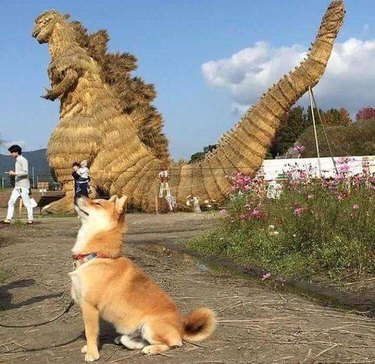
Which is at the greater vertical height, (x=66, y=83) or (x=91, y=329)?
(x=66, y=83)

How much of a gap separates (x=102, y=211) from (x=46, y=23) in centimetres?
1838

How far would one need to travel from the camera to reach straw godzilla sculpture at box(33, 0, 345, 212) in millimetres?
17906

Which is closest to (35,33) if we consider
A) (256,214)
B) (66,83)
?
(66,83)

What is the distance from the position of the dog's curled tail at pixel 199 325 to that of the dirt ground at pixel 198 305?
0.08 m

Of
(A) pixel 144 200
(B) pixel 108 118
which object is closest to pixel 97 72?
(B) pixel 108 118

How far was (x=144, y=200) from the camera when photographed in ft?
63.4

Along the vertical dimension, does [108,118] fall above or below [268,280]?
above

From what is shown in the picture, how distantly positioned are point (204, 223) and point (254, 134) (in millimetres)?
4337

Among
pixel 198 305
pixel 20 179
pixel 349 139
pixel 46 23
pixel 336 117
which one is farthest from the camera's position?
pixel 336 117

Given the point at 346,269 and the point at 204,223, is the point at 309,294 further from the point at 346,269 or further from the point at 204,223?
the point at 204,223

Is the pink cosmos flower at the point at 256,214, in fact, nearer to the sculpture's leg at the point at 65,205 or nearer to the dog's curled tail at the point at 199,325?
the dog's curled tail at the point at 199,325

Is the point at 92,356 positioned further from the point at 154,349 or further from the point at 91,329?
the point at 154,349

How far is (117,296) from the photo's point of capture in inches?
176

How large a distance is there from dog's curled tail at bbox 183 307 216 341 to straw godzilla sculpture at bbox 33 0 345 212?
42.9ft
